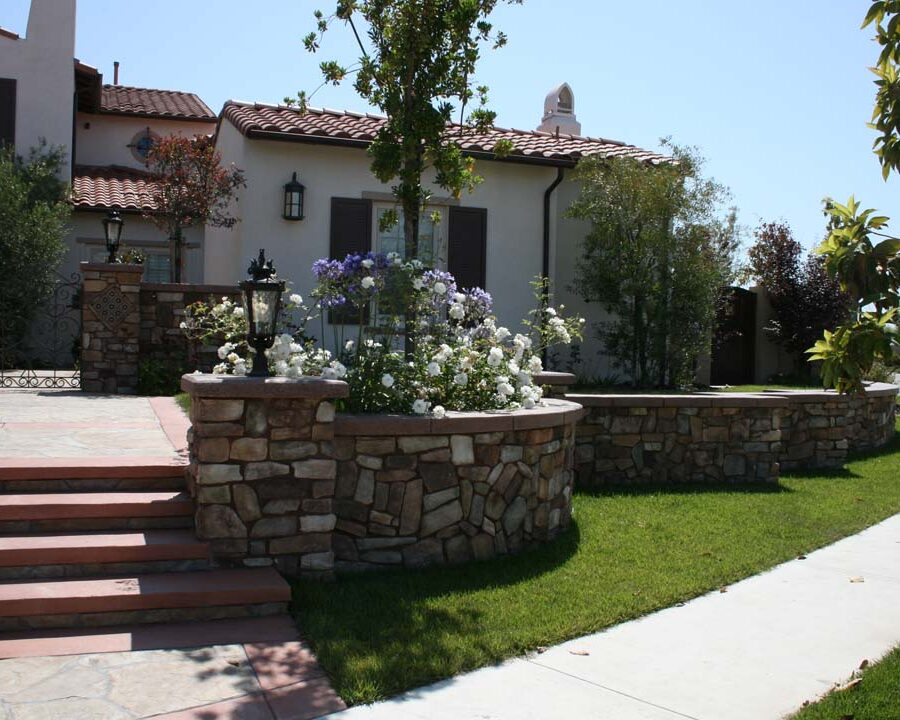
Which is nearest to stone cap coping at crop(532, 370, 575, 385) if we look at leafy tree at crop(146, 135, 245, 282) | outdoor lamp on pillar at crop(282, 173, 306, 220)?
outdoor lamp on pillar at crop(282, 173, 306, 220)

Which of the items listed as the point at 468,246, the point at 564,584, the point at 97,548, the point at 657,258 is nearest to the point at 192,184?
the point at 468,246

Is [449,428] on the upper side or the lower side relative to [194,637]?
upper

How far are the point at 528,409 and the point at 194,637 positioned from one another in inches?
123

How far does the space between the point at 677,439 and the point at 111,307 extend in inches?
276

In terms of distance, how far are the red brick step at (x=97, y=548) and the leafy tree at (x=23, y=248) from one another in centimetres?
893

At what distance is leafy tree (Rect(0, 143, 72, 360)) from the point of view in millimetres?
13867

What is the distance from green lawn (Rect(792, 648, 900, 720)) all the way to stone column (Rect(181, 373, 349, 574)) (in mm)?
2933

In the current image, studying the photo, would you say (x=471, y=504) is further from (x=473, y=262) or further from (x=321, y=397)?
(x=473, y=262)

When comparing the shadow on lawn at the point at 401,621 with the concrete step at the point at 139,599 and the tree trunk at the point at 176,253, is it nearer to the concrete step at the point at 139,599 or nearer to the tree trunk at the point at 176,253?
the concrete step at the point at 139,599

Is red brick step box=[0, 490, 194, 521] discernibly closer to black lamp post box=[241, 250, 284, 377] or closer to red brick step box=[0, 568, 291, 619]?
red brick step box=[0, 568, 291, 619]

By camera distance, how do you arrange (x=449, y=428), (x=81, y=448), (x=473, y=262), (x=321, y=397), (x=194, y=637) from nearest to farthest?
(x=194, y=637) → (x=321, y=397) → (x=449, y=428) → (x=81, y=448) → (x=473, y=262)

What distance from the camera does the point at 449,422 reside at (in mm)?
6035

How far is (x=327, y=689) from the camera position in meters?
4.17

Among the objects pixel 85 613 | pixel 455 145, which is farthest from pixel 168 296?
pixel 85 613
